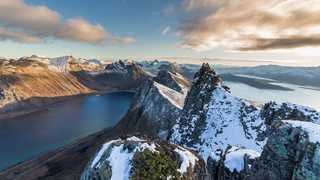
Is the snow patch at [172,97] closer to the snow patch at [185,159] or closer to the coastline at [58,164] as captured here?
the coastline at [58,164]

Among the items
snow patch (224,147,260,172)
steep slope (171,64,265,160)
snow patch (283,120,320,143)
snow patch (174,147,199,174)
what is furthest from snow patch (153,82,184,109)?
snow patch (174,147,199,174)

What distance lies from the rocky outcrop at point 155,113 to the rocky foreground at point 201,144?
49 cm

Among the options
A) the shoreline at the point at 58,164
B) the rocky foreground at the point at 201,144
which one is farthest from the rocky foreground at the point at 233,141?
the shoreline at the point at 58,164

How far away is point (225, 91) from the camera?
9919 centimetres

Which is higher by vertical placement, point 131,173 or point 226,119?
point 131,173

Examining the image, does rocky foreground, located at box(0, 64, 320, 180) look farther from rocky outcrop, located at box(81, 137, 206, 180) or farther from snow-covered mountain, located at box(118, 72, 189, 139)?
snow-covered mountain, located at box(118, 72, 189, 139)

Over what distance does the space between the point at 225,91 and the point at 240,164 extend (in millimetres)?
52782

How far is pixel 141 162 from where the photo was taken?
104 feet

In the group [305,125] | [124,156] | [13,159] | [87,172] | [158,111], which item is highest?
[305,125]

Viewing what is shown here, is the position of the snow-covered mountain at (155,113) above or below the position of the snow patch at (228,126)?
below

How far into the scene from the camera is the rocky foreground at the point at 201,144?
3262cm

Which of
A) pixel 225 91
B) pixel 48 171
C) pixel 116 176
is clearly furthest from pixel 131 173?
pixel 48 171

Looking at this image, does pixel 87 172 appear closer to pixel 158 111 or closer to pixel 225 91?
pixel 225 91

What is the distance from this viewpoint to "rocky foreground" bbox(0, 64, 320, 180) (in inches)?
1284
